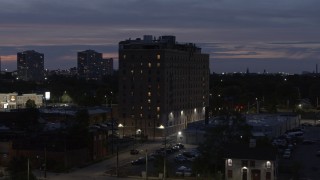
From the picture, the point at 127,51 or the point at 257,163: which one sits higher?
the point at 127,51

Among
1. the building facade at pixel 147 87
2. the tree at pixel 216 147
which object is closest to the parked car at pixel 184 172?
the tree at pixel 216 147

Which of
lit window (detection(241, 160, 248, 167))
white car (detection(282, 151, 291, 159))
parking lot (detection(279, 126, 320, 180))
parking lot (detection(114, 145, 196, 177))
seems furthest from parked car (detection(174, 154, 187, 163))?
lit window (detection(241, 160, 248, 167))

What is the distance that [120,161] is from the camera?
2727 centimetres

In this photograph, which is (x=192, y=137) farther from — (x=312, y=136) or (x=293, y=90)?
(x=293, y=90)

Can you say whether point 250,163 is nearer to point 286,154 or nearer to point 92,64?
point 286,154

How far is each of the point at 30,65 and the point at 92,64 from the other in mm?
22244

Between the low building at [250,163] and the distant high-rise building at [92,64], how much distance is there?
153163 mm

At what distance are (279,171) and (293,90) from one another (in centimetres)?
3879

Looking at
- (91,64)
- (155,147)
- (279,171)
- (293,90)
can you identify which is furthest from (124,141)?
(91,64)

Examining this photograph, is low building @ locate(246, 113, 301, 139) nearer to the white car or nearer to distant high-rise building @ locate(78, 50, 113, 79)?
the white car

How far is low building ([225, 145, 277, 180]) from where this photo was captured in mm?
21391

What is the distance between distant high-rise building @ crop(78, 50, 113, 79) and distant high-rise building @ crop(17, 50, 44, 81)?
13839mm

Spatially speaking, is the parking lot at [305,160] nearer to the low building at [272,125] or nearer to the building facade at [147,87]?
the low building at [272,125]

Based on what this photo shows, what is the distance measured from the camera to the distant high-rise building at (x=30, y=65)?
527 ft
